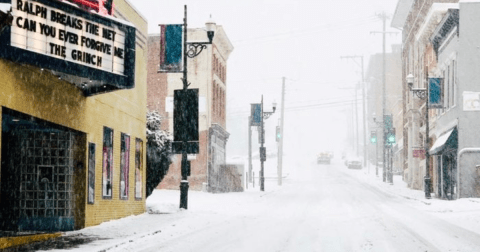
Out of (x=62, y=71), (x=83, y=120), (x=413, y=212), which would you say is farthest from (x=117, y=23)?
(x=413, y=212)

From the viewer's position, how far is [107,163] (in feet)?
76.6

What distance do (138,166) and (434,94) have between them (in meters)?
18.6

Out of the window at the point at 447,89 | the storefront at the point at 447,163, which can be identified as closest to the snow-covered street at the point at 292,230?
the storefront at the point at 447,163

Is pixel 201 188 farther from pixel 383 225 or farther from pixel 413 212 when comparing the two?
pixel 383 225

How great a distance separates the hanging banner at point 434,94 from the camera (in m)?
40.2

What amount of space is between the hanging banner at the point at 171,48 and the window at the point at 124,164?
3638 millimetres

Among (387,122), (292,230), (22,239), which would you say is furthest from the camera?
(387,122)

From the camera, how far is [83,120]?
20719 millimetres

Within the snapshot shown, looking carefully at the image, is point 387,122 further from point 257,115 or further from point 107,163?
point 107,163

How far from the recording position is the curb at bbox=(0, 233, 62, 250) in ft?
50.6

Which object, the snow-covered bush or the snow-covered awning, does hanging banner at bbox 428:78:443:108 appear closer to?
the snow-covered awning

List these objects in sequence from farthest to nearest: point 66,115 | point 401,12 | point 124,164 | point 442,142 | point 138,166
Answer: point 401,12 < point 442,142 < point 138,166 < point 124,164 < point 66,115

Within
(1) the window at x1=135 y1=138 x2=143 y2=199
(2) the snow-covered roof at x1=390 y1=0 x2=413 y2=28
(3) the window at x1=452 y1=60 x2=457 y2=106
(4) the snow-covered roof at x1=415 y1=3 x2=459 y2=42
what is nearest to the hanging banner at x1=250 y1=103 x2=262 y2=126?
(4) the snow-covered roof at x1=415 y1=3 x2=459 y2=42

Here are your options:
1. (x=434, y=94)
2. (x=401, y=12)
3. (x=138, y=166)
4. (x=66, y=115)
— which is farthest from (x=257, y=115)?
(x=66, y=115)
